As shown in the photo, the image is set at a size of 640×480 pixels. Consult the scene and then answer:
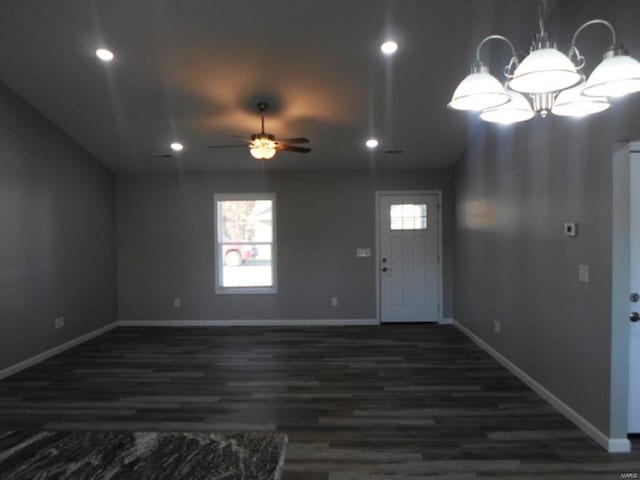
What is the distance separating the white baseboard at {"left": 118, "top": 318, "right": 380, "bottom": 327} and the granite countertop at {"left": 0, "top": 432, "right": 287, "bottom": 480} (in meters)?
5.18

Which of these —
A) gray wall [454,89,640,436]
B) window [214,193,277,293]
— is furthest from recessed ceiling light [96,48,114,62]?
gray wall [454,89,640,436]

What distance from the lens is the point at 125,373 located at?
13.6 ft

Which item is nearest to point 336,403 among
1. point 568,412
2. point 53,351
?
point 568,412

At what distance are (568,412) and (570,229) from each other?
1.46 metres

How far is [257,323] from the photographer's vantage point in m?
6.22

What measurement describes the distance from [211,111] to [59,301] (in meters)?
3.15

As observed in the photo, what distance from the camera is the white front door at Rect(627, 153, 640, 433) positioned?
8.29ft

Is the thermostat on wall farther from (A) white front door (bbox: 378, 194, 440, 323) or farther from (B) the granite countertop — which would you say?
(A) white front door (bbox: 378, 194, 440, 323)

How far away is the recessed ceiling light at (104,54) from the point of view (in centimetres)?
338

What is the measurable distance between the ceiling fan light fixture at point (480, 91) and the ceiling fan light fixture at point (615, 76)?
28cm

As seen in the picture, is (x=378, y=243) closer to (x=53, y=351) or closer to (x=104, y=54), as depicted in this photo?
(x=104, y=54)

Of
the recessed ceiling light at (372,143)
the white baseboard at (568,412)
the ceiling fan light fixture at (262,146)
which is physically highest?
the recessed ceiling light at (372,143)

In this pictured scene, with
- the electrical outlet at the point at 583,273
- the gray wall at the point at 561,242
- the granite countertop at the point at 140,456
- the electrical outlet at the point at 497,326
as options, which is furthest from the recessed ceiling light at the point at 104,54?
the electrical outlet at the point at 497,326

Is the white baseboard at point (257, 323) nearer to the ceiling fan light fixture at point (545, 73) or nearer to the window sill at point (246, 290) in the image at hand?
the window sill at point (246, 290)
